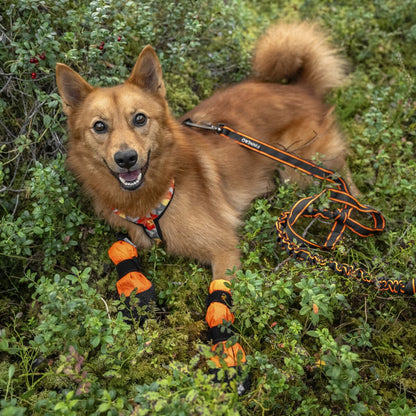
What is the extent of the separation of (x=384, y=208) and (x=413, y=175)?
37 centimetres

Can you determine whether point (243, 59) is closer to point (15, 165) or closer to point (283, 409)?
point (15, 165)

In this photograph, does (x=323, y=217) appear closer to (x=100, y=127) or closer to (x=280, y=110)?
(x=280, y=110)

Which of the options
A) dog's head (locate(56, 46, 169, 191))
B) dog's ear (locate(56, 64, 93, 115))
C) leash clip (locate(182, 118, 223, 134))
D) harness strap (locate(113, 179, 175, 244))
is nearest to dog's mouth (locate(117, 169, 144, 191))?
dog's head (locate(56, 46, 169, 191))

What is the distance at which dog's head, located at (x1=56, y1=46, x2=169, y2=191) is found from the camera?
2.47 metres

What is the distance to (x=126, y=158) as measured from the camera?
7.84 feet

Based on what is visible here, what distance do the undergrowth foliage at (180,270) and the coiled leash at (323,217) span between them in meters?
0.10

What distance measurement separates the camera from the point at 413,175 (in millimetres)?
3145

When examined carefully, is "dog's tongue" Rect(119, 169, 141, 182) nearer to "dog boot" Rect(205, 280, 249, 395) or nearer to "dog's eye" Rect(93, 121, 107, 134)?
"dog's eye" Rect(93, 121, 107, 134)

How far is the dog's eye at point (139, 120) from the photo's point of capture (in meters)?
2.60

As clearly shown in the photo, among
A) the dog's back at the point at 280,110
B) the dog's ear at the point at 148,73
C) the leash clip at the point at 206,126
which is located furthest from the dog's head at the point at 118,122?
the dog's back at the point at 280,110

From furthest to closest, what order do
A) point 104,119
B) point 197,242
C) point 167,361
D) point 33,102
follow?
point 33,102 < point 197,242 < point 104,119 < point 167,361

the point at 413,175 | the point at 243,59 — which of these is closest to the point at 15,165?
the point at 243,59

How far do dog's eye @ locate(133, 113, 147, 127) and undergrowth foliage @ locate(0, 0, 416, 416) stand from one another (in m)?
0.66

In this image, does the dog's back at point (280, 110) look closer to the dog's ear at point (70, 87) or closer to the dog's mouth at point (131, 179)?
the dog's mouth at point (131, 179)
